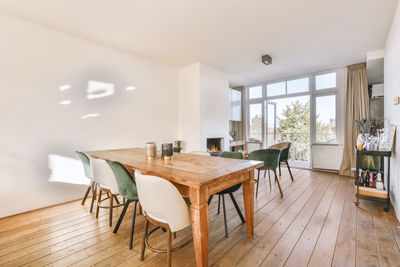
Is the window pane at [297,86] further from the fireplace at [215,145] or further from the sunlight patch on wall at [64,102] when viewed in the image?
the sunlight patch on wall at [64,102]

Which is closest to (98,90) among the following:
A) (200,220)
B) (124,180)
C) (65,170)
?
(65,170)

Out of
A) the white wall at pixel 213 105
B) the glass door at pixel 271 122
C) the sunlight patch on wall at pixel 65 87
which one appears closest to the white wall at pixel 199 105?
the white wall at pixel 213 105

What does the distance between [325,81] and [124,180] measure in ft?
17.6

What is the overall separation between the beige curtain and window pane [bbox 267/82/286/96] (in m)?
1.52

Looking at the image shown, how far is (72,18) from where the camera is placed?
2.57m

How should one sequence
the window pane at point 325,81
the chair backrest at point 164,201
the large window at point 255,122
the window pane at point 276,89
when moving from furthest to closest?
the large window at point 255,122 < the window pane at point 276,89 < the window pane at point 325,81 < the chair backrest at point 164,201

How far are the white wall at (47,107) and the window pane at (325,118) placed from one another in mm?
4672

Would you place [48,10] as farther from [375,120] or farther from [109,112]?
[375,120]

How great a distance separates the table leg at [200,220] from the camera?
1.32 m

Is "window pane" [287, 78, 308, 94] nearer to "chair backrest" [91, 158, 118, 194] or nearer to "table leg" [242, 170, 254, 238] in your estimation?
"table leg" [242, 170, 254, 238]

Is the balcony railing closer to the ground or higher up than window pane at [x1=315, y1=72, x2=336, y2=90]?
closer to the ground

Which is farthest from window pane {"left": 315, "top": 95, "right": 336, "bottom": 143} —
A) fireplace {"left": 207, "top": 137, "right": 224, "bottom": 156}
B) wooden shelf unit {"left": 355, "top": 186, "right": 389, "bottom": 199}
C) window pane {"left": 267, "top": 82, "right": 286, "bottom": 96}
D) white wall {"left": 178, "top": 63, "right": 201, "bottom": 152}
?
white wall {"left": 178, "top": 63, "right": 201, "bottom": 152}

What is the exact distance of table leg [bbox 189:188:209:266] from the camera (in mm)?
1324

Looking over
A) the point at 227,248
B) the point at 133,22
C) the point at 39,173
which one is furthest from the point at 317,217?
the point at 39,173
